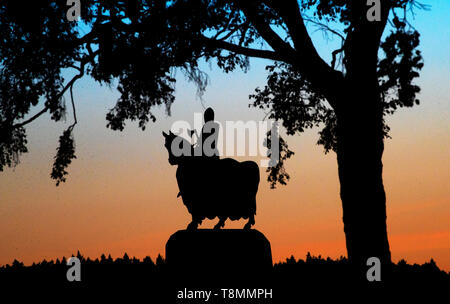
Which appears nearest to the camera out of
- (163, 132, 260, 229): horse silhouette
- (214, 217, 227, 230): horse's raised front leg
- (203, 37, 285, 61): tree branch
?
(163, 132, 260, 229): horse silhouette

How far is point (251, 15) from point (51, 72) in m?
6.11

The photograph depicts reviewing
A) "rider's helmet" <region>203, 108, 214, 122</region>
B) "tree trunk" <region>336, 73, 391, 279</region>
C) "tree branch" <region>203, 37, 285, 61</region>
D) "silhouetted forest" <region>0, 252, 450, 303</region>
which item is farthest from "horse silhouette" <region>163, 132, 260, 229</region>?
"tree branch" <region>203, 37, 285, 61</region>

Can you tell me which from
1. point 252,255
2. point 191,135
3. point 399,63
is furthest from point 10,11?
point 399,63

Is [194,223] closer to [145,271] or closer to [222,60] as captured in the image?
[145,271]

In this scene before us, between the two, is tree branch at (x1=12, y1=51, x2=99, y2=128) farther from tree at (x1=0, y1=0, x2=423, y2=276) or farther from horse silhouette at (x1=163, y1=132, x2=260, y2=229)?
horse silhouette at (x1=163, y1=132, x2=260, y2=229)

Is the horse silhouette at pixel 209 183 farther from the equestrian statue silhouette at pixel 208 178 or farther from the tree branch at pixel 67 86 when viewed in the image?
the tree branch at pixel 67 86

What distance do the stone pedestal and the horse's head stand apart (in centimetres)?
169

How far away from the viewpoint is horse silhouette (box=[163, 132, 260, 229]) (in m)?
12.6

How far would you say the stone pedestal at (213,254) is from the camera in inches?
485

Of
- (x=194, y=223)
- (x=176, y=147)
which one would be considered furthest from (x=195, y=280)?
(x=176, y=147)

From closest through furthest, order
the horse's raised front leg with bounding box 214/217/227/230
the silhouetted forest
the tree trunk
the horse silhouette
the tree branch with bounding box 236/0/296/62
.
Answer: the silhouetted forest → the horse silhouette → the horse's raised front leg with bounding box 214/217/227/230 → the tree trunk → the tree branch with bounding box 236/0/296/62

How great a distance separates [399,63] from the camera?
1282 centimetres

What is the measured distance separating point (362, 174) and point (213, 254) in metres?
4.04

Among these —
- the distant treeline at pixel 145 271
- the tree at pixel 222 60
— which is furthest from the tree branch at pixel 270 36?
the distant treeline at pixel 145 271
